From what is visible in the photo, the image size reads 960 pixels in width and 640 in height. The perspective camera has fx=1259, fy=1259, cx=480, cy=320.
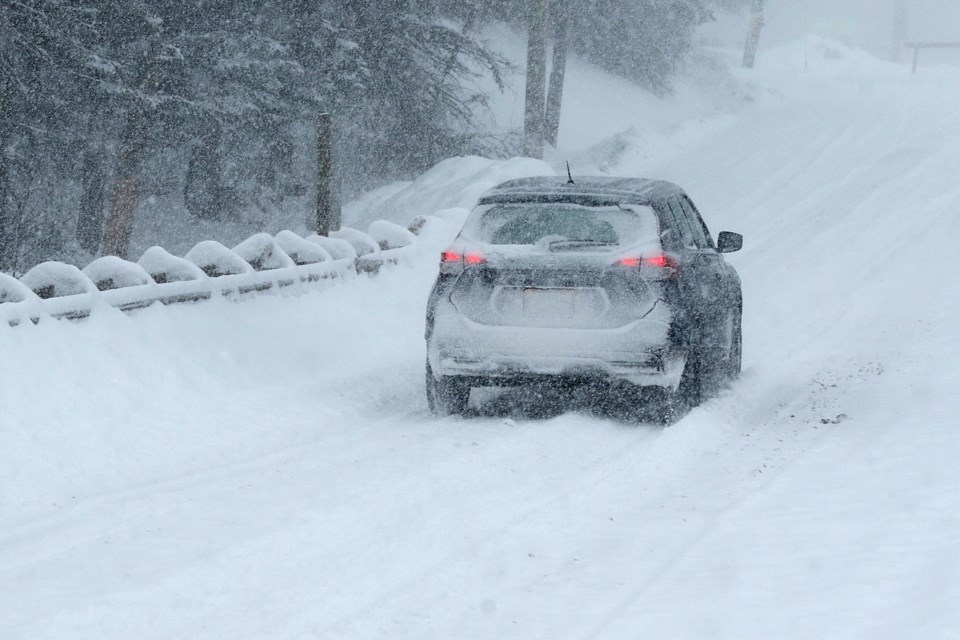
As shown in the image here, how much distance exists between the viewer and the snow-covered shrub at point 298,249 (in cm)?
1188

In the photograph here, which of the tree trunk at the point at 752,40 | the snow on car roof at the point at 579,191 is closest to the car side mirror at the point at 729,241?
the snow on car roof at the point at 579,191

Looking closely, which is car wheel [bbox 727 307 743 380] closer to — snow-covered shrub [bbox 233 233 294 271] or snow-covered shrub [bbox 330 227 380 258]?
snow-covered shrub [bbox 233 233 294 271]

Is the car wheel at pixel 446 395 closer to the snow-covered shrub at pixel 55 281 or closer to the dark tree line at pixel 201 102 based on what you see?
the snow-covered shrub at pixel 55 281

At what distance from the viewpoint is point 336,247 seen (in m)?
12.5

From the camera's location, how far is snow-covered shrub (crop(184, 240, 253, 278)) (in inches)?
408

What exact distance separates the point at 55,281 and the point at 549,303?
3.37m

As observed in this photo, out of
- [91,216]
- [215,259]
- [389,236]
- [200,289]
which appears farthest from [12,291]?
[91,216]

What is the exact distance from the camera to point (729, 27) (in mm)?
62656

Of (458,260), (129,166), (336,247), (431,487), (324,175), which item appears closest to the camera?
(431,487)

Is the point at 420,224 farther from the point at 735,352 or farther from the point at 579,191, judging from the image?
the point at 579,191

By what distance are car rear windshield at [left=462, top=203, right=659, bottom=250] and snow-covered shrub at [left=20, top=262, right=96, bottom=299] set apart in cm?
268

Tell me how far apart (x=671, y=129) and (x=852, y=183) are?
365 inches

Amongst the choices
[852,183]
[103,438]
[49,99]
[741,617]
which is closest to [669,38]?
[852,183]

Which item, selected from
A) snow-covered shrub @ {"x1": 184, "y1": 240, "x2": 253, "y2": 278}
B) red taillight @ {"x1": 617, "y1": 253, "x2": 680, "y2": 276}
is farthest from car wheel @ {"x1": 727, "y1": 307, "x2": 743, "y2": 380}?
snow-covered shrub @ {"x1": 184, "y1": 240, "x2": 253, "y2": 278}
